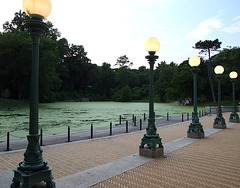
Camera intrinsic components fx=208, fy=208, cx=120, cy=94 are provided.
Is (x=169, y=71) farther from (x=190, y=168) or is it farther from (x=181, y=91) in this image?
(x=190, y=168)

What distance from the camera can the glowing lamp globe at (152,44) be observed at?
23.5 feet

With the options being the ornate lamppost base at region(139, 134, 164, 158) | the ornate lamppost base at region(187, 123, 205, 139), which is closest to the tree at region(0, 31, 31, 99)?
the ornate lamppost base at region(187, 123, 205, 139)

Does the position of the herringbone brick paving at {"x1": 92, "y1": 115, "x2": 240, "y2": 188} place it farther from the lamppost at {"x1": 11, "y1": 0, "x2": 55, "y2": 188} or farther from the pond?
the pond

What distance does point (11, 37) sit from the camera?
4694cm

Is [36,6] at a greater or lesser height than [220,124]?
greater

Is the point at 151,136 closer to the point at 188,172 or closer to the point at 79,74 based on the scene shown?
the point at 188,172

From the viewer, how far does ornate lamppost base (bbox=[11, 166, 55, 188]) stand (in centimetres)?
370

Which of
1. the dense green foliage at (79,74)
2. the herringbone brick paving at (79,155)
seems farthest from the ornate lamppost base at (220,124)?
the dense green foliage at (79,74)

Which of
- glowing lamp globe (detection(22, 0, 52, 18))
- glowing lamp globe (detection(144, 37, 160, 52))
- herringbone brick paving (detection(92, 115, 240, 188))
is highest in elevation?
glowing lamp globe (detection(144, 37, 160, 52))

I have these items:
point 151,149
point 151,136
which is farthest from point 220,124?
point 151,149

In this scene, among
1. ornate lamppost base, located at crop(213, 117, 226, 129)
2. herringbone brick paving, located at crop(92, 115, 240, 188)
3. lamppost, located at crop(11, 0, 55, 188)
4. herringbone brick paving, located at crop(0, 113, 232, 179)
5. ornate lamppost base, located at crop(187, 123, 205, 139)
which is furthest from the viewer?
ornate lamppost base, located at crop(213, 117, 226, 129)

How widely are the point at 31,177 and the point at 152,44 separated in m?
5.42

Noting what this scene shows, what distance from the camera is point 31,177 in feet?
12.3

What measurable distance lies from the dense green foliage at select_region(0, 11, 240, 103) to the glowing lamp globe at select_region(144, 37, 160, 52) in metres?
18.9
